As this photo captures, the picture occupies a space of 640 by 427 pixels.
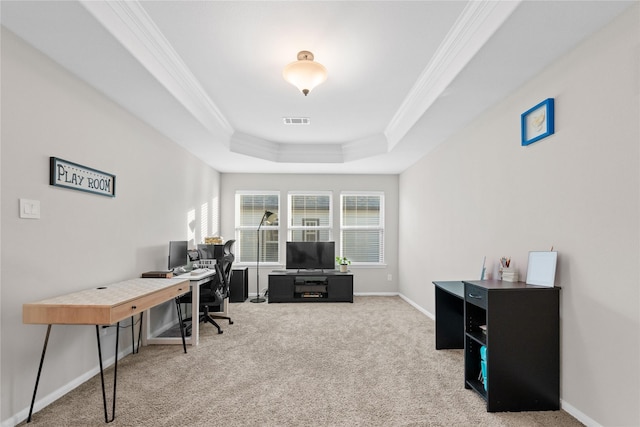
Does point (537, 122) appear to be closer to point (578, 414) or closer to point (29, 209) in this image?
point (578, 414)

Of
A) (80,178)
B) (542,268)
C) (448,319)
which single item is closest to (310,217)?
(448,319)

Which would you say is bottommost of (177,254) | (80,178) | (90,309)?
(90,309)

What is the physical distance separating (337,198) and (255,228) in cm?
168

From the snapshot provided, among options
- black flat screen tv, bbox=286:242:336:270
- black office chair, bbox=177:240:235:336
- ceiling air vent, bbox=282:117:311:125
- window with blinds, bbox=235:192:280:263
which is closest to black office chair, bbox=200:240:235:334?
black office chair, bbox=177:240:235:336

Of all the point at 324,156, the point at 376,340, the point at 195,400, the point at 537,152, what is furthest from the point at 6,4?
the point at 324,156

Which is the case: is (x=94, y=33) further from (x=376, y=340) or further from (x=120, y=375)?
(x=376, y=340)

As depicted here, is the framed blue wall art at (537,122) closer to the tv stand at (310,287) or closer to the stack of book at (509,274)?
the stack of book at (509,274)

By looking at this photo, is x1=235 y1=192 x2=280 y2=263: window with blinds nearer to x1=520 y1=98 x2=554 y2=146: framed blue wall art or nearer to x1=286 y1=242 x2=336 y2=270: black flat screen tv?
x1=286 y1=242 x2=336 y2=270: black flat screen tv

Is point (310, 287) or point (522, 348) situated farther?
point (310, 287)

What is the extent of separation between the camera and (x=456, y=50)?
275 centimetres

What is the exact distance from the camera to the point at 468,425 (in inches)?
91.0

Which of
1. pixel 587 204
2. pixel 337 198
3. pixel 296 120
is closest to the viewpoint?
pixel 587 204

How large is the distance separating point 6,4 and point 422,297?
17.6 ft

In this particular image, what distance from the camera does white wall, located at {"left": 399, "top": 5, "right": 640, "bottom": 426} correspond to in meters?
2.02
